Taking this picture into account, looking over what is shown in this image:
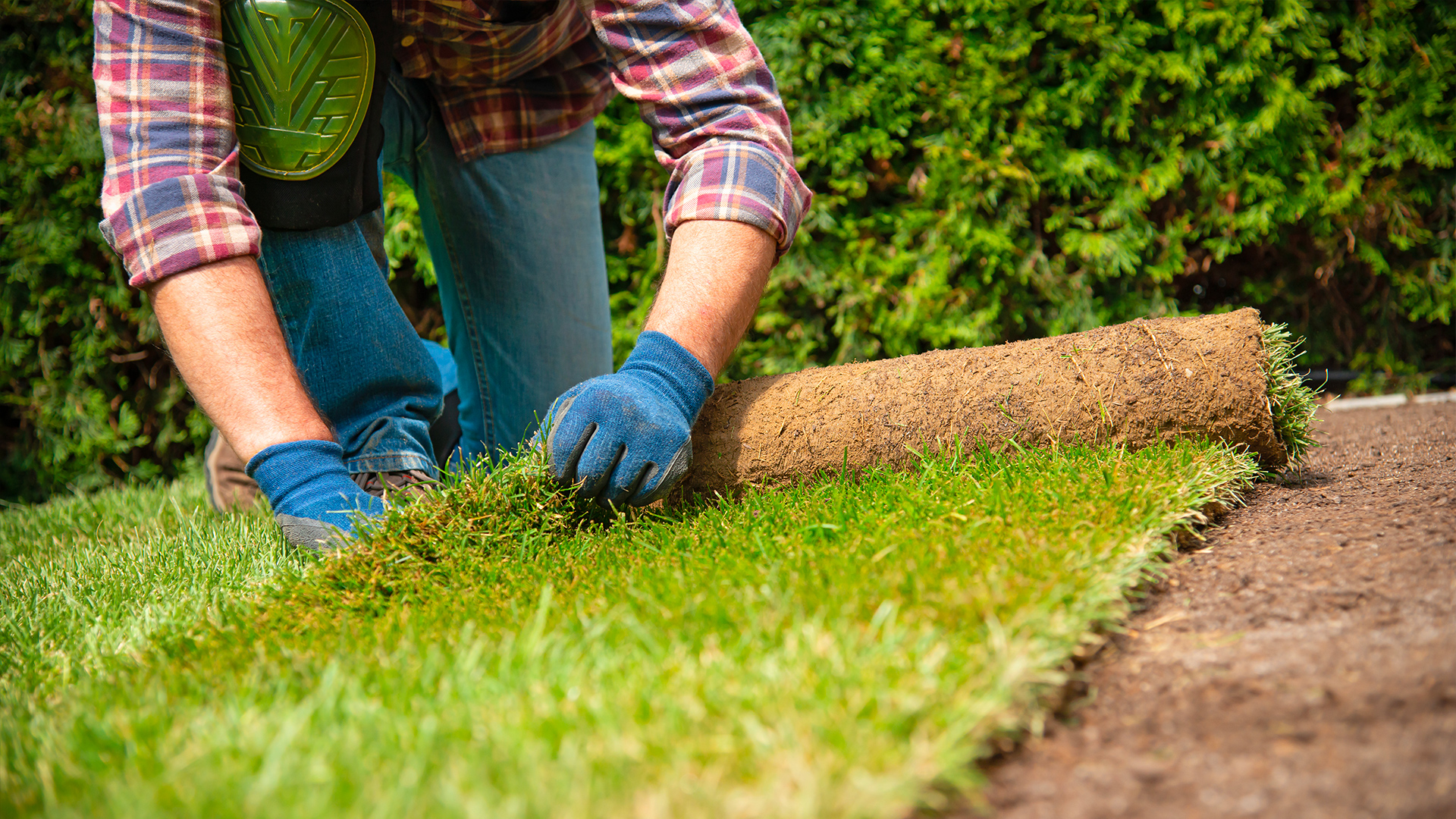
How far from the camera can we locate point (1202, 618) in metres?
1.41

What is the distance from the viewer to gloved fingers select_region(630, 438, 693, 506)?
1.92 metres

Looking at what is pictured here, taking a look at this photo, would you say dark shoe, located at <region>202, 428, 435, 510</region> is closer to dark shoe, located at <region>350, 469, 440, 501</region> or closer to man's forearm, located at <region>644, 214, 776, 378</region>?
dark shoe, located at <region>350, 469, 440, 501</region>

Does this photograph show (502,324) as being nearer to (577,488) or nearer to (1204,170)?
(577,488)

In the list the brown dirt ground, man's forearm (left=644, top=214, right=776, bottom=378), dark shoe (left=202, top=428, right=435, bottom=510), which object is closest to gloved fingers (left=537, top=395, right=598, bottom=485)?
man's forearm (left=644, top=214, right=776, bottom=378)

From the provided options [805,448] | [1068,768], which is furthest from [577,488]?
[1068,768]

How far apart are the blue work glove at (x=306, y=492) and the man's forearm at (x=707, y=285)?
80 centimetres

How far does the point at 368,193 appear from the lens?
2432 millimetres

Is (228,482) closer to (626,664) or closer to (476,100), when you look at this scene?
(476,100)

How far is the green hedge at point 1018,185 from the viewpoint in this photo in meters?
3.67

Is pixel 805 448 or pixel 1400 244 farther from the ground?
pixel 1400 244

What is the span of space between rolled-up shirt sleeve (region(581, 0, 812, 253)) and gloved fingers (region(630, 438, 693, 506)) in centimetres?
60

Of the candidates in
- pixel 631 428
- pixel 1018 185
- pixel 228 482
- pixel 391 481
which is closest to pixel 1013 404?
pixel 631 428

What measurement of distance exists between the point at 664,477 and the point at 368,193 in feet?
4.13

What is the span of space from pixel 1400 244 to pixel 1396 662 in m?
3.43
